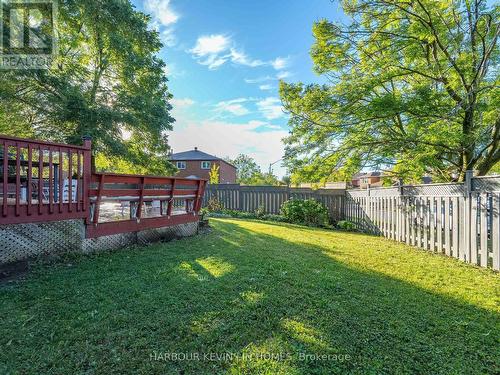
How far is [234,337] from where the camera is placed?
2018 millimetres

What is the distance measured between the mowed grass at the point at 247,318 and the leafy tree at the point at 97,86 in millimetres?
4442

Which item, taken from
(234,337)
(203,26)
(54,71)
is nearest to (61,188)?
(234,337)

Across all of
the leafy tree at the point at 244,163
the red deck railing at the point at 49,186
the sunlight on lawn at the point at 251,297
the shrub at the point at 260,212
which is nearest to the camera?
the sunlight on lawn at the point at 251,297

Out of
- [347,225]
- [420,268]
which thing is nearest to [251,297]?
[420,268]

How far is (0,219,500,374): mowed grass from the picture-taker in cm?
174

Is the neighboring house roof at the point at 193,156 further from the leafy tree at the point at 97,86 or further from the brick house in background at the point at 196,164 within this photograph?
the leafy tree at the point at 97,86

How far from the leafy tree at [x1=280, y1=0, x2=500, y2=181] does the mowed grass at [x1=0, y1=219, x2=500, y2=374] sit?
10.2 feet

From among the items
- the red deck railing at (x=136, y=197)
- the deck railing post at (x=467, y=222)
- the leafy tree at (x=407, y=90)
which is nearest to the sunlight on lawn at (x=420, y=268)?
the deck railing post at (x=467, y=222)

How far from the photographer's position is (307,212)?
9781mm

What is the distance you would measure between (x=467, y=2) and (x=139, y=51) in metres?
8.62

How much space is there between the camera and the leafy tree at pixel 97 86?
20.7 feet

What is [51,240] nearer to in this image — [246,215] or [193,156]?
[246,215]

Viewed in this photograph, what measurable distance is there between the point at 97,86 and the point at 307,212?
8415 millimetres

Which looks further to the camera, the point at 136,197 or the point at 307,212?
the point at 307,212
